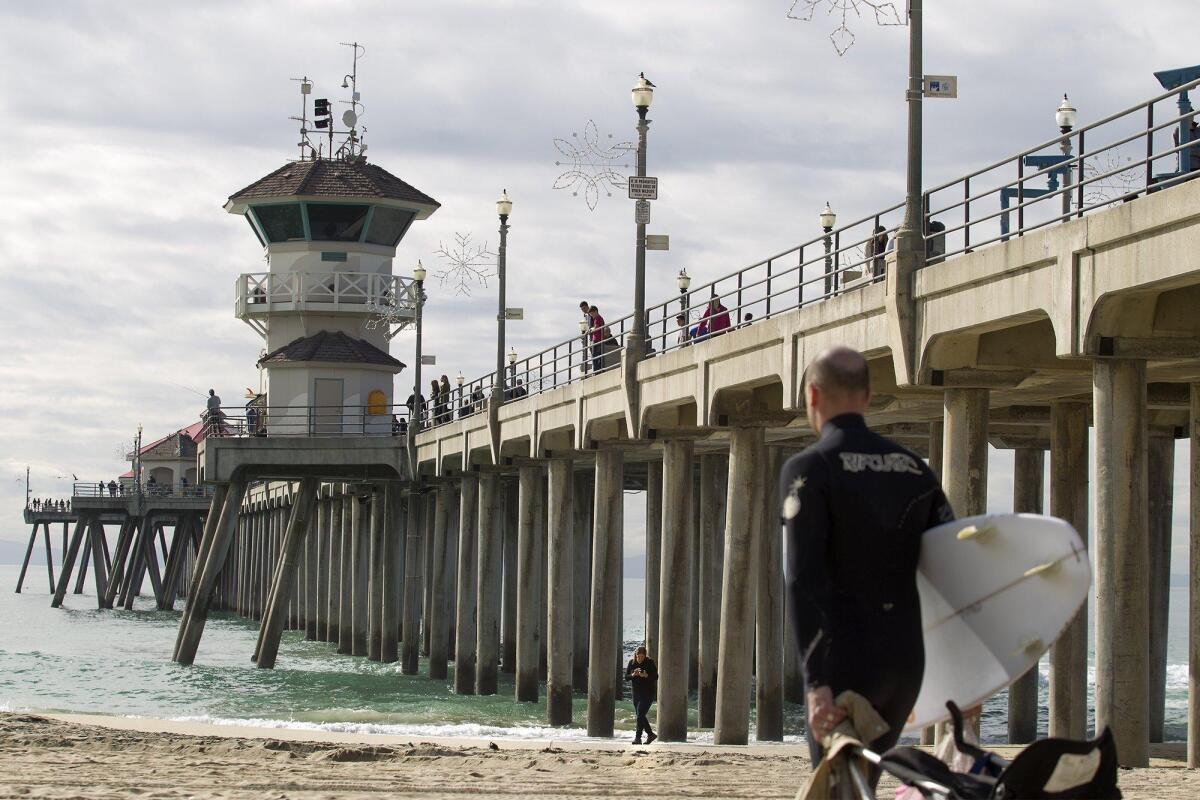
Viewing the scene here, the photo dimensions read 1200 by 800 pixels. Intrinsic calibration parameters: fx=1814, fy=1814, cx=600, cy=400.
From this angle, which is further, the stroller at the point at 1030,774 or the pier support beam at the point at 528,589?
the pier support beam at the point at 528,589

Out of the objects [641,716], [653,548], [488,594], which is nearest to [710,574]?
[653,548]

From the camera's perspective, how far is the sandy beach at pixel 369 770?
11.1m

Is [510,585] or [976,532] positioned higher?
[976,532]

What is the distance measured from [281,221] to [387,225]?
302cm

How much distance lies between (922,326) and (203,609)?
25.9 metres

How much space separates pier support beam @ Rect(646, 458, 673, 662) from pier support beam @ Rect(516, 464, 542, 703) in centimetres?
200

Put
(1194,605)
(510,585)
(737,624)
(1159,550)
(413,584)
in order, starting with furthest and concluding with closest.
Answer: (413,584) < (510,585) < (1159,550) < (737,624) < (1194,605)

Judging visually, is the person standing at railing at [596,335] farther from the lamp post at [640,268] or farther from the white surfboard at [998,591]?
the white surfboard at [998,591]

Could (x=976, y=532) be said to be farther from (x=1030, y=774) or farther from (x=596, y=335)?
(x=596, y=335)

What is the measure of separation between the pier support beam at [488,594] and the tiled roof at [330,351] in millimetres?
16193

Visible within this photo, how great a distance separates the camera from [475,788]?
11.4m

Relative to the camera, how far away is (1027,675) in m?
23.4

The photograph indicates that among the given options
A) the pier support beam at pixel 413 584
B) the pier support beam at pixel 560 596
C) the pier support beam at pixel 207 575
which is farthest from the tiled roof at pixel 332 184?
the pier support beam at pixel 560 596

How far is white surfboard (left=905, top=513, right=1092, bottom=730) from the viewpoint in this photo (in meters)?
5.41
